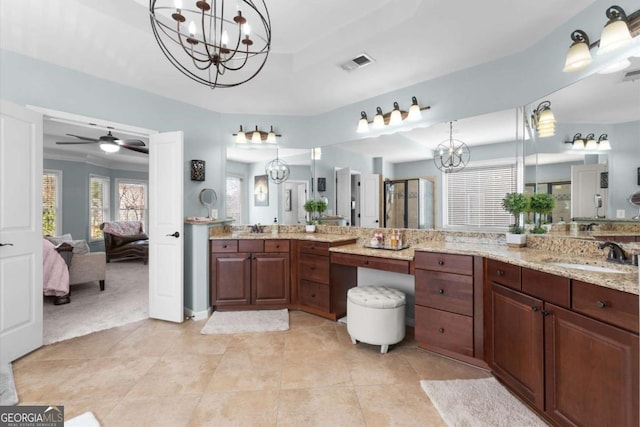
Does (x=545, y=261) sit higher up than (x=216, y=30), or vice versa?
(x=216, y=30)

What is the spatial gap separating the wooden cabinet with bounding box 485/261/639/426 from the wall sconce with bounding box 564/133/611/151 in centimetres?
104

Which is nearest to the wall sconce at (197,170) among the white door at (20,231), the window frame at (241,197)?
the window frame at (241,197)

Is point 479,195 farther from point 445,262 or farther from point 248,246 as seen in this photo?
point 248,246

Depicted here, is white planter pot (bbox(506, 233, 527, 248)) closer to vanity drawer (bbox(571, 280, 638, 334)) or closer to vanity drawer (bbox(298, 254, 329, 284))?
vanity drawer (bbox(571, 280, 638, 334))

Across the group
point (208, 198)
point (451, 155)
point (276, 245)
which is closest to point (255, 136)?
point (208, 198)

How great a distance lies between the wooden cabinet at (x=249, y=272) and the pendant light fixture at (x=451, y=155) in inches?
74.9

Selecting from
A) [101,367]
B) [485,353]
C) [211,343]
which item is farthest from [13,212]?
[485,353]

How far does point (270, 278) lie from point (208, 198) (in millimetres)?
1343

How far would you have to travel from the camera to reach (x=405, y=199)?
10.3 feet

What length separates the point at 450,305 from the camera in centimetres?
228

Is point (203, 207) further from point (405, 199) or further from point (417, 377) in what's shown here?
point (417, 377)

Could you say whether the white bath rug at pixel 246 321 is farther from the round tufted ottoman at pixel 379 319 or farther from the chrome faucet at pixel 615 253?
Answer: the chrome faucet at pixel 615 253

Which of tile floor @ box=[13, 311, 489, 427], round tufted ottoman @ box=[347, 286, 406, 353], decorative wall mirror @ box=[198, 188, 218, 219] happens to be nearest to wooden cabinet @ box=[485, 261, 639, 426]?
tile floor @ box=[13, 311, 489, 427]

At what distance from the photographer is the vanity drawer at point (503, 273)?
1833 mm
